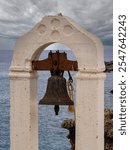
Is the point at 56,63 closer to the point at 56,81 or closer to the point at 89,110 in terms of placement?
the point at 56,81

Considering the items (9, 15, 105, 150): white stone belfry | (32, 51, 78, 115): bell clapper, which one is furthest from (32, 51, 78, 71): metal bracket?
(9, 15, 105, 150): white stone belfry

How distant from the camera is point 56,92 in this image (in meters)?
6.03

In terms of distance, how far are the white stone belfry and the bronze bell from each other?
0.21 metres

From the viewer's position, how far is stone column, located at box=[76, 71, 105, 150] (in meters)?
5.55

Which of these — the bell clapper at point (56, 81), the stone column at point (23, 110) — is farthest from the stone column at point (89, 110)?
the stone column at point (23, 110)

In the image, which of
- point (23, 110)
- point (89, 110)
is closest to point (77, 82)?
point (89, 110)

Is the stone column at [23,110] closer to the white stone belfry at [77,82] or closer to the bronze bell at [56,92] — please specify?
the white stone belfry at [77,82]

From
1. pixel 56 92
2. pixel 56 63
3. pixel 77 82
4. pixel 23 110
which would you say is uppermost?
pixel 56 63

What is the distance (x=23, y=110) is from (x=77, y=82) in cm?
92

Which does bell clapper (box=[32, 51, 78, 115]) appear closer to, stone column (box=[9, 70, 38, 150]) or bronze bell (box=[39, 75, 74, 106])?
bronze bell (box=[39, 75, 74, 106])

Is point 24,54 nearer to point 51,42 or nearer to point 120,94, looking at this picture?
point 51,42

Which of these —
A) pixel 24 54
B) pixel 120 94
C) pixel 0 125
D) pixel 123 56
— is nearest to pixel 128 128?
pixel 120 94

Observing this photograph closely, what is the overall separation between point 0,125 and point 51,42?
50630mm

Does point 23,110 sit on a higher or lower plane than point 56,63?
lower
